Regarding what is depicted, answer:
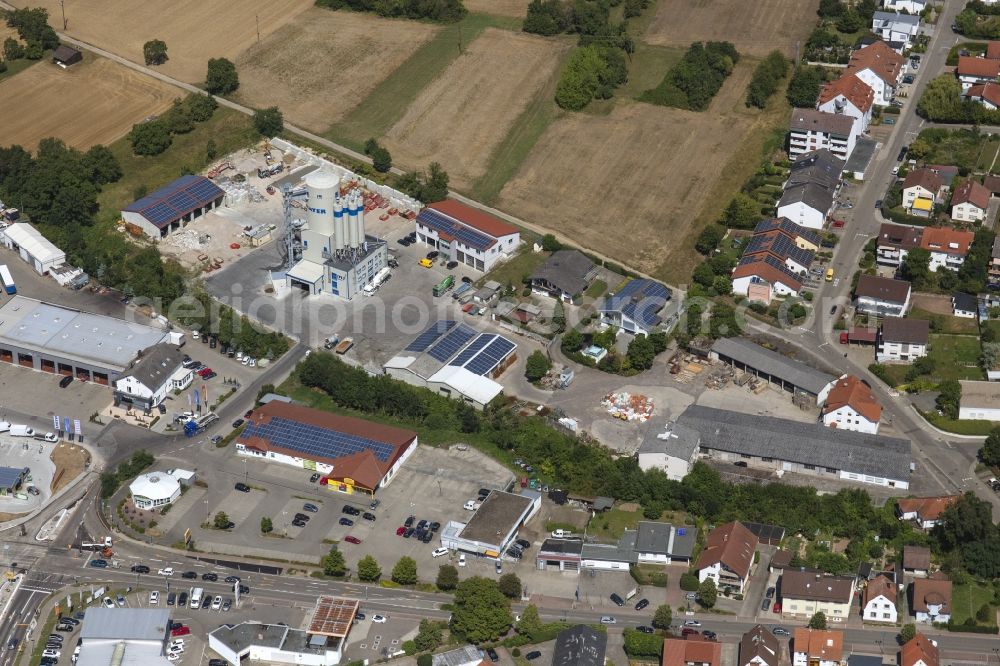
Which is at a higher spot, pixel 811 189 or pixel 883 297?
pixel 811 189

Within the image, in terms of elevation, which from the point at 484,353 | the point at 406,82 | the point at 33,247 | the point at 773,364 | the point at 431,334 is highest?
the point at 773,364

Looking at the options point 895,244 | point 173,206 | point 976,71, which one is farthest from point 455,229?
point 976,71

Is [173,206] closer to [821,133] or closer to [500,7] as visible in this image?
[500,7]

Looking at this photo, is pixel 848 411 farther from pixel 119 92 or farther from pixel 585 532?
pixel 119 92

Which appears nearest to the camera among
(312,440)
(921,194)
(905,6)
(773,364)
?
(312,440)

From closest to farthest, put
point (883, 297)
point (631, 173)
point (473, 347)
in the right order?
point (473, 347), point (883, 297), point (631, 173)

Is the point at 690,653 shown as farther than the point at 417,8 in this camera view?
No

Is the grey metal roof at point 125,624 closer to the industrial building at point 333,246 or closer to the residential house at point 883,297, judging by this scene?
the industrial building at point 333,246
